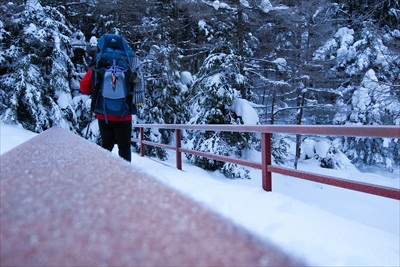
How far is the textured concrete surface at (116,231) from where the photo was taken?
22cm

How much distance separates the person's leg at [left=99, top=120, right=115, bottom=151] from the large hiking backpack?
7.6 inches

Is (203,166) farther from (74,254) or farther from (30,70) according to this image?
(74,254)

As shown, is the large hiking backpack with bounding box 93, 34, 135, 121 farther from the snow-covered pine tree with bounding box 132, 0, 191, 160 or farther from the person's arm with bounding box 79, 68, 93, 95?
the snow-covered pine tree with bounding box 132, 0, 191, 160

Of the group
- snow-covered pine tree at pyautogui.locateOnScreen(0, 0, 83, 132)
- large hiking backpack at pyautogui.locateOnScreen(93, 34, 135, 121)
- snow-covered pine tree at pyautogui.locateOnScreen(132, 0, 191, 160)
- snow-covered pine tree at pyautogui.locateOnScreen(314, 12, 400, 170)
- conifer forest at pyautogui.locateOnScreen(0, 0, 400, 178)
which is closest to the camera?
large hiking backpack at pyautogui.locateOnScreen(93, 34, 135, 121)

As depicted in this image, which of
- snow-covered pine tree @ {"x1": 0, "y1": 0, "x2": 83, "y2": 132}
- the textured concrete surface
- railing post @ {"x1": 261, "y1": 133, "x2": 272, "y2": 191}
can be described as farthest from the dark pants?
snow-covered pine tree @ {"x1": 0, "y1": 0, "x2": 83, "y2": 132}

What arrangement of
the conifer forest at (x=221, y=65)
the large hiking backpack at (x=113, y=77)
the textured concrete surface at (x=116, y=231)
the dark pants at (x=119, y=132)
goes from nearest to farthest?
the textured concrete surface at (x=116, y=231) < the large hiking backpack at (x=113, y=77) < the dark pants at (x=119, y=132) < the conifer forest at (x=221, y=65)

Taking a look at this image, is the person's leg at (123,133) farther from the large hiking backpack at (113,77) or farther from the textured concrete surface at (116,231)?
the textured concrete surface at (116,231)

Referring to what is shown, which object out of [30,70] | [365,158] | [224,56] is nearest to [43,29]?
[30,70]

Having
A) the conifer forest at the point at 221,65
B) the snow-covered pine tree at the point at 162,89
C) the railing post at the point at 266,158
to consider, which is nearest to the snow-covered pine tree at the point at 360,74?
the conifer forest at the point at 221,65

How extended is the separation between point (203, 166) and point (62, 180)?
1122 centimetres

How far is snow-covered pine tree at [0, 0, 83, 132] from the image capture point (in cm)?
1043

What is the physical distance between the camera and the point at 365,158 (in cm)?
1712

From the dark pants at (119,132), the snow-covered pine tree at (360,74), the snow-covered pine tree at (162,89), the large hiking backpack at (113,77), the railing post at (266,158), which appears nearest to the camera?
the railing post at (266,158)

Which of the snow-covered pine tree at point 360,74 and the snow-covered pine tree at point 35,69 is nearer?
the snow-covered pine tree at point 35,69
